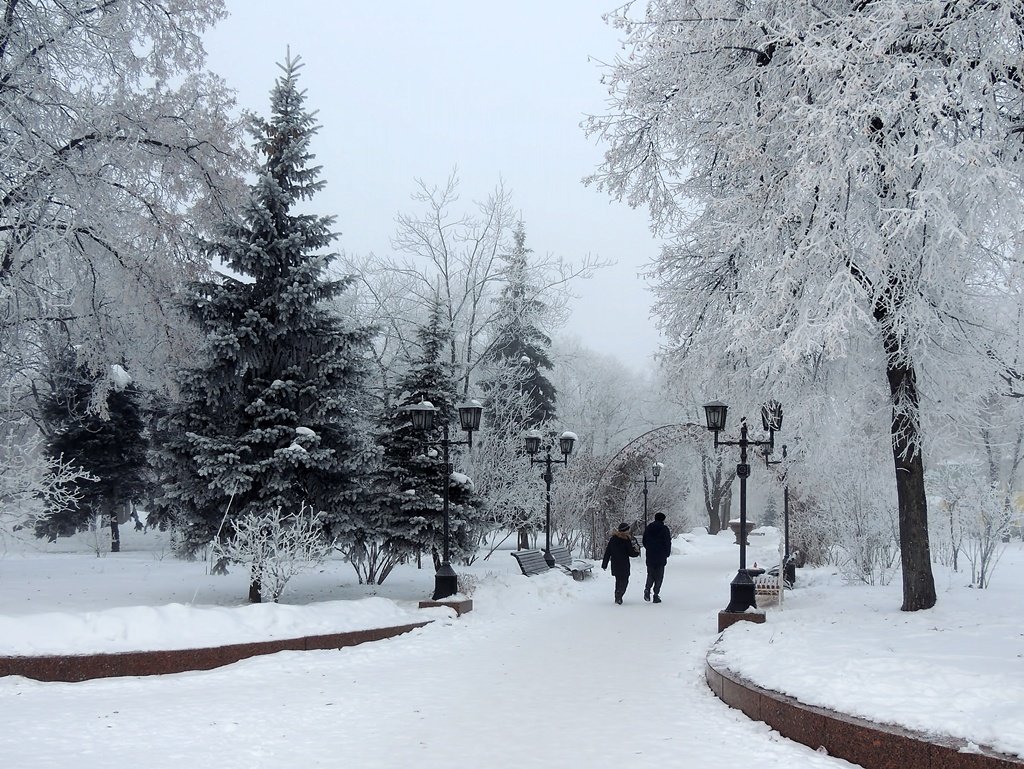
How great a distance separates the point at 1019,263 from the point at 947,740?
4.38m

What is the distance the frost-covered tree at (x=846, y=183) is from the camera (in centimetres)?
739

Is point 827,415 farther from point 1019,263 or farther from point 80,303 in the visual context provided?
point 80,303

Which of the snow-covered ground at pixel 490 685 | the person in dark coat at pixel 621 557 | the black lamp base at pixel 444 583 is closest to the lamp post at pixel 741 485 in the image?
the snow-covered ground at pixel 490 685

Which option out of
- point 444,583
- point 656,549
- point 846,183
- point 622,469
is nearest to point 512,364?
point 622,469

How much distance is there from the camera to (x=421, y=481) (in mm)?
13633

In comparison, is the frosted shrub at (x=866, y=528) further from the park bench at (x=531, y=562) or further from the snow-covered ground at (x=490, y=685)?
the park bench at (x=531, y=562)

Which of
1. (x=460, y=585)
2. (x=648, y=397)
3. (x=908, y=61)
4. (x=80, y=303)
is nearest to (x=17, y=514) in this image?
(x=80, y=303)

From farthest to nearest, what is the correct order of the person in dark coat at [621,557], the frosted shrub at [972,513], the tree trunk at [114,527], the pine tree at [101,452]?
the tree trunk at [114,527], the pine tree at [101,452], the person in dark coat at [621,557], the frosted shrub at [972,513]

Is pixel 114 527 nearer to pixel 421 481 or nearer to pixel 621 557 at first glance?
pixel 421 481

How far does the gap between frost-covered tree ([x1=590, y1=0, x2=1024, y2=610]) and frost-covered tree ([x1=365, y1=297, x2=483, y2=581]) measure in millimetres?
5005

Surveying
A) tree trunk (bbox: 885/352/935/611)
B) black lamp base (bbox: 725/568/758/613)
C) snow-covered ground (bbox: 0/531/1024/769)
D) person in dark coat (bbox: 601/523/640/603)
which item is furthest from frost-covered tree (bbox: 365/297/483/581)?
tree trunk (bbox: 885/352/935/611)

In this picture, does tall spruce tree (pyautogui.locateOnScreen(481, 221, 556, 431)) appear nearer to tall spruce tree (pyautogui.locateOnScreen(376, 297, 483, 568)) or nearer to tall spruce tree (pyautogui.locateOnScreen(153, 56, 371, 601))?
tall spruce tree (pyautogui.locateOnScreen(376, 297, 483, 568))

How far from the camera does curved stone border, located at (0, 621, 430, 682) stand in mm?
7422

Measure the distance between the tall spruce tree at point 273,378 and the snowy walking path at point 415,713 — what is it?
3.38 meters
